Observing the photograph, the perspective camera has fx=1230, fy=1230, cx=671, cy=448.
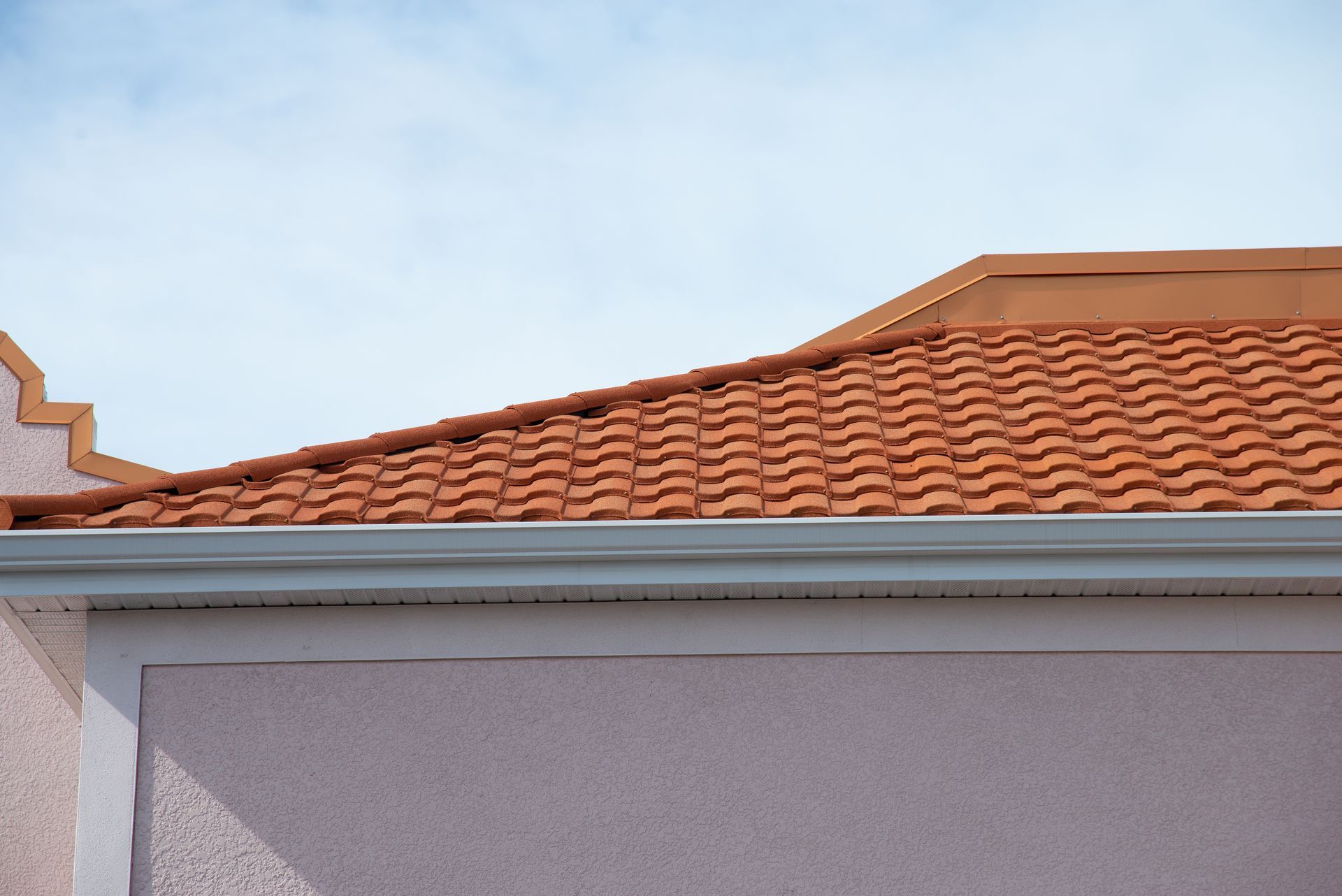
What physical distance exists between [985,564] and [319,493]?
284 centimetres

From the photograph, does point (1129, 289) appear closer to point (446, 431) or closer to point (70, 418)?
point (446, 431)

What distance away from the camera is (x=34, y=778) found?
9266mm

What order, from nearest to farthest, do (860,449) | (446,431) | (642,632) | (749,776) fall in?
(749,776) < (642,632) < (860,449) < (446,431)

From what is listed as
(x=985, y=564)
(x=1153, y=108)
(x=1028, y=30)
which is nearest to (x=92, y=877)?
(x=985, y=564)

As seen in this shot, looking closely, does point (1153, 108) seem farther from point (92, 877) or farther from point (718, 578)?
point (92, 877)

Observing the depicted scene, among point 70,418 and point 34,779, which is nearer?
point 34,779

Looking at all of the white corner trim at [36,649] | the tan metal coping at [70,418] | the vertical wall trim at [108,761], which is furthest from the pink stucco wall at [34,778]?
the vertical wall trim at [108,761]

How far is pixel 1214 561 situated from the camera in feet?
15.4

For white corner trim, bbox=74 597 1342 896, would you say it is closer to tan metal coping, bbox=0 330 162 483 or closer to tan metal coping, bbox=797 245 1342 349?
tan metal coping, bbox=797 245 1342 349

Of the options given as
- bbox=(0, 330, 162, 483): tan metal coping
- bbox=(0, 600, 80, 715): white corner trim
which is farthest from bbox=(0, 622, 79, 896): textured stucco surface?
bbox=(0, 600, 80, 715): white corner trim

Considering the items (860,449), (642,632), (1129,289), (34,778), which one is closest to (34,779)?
(34,778)

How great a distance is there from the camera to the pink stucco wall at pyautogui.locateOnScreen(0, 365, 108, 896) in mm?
9133

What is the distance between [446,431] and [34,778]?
5449 mm

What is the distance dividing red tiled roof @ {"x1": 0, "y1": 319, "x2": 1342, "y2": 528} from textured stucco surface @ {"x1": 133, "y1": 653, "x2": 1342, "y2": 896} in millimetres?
647
